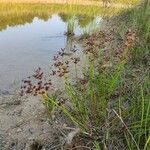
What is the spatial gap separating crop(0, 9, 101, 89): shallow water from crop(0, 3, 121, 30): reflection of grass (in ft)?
0.81

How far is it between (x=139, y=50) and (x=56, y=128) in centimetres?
244

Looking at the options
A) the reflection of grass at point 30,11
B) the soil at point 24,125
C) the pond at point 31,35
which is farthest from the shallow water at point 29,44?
the soil at point 24,125

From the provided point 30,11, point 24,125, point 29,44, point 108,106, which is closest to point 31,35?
point 29,44

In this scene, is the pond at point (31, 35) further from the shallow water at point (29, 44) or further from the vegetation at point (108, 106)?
the vegetation at point (108, 106)

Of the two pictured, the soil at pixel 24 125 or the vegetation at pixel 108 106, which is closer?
the vegetation at pixel 108 106

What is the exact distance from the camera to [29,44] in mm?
8586

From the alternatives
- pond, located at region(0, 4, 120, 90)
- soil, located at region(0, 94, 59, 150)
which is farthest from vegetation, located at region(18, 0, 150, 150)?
pond, located at region(0, 4, 120, 90)

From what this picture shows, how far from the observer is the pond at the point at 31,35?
6918 millimetres

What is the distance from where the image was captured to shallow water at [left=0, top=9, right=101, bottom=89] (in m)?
6.67

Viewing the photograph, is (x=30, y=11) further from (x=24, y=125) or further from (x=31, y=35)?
(x=24, y=125)

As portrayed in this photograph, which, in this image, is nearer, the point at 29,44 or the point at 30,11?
the point at 29,44

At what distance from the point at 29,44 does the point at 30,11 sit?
5.29 m

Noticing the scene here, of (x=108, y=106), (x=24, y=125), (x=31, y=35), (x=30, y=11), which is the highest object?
(x=108, y=106)

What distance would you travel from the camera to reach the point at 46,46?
28.1 feet
